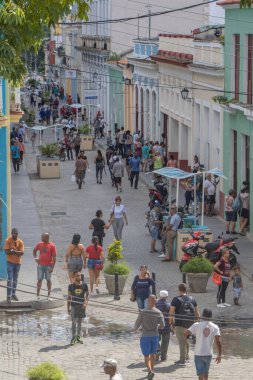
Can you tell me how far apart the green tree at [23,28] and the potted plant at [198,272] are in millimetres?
9469

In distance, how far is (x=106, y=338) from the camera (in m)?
20.5

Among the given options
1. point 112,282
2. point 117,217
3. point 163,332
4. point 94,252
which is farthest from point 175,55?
point 163,332

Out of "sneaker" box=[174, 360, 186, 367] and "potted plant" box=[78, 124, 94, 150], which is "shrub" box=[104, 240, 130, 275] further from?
"potted plant" box=[78, 124, 94, 150]

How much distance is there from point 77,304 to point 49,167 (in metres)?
26.2

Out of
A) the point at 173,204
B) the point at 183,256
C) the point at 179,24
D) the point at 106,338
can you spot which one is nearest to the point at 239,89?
the point at 173,204

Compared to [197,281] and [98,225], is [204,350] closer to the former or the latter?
[197,281]

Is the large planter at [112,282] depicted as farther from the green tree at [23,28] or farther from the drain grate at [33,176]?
the drain grate at [33,176]

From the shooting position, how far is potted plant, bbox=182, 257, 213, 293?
23.8 metres

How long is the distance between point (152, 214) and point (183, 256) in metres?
3.03

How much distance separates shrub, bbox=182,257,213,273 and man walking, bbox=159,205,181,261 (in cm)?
354

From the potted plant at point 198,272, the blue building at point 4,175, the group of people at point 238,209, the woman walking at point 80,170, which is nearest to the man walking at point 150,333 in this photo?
the potted plant at point 198,272

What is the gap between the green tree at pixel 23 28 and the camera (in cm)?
1448

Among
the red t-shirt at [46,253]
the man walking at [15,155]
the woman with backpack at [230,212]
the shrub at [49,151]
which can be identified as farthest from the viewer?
the man walking at [15,155]

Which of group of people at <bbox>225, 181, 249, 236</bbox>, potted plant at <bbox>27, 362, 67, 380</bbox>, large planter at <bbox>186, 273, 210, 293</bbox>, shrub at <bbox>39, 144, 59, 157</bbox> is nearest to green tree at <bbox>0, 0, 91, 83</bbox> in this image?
potted plant at <bbox>27, 362, 67, 380</bbox>
